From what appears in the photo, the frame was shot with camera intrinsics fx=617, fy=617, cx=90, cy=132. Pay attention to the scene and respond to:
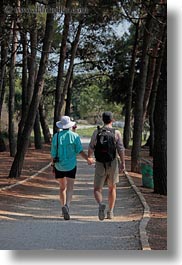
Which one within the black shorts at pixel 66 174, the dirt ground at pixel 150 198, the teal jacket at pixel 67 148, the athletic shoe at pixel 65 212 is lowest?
the dirt ground at pixel 150 198

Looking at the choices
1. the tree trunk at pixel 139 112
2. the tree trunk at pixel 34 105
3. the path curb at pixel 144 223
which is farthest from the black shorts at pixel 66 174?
the tree trunk at pixel 139 112

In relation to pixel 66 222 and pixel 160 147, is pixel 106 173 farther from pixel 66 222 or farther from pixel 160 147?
pixel 160 147

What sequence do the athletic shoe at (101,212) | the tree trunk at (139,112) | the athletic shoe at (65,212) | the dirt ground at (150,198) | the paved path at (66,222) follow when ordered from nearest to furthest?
the paved path at (66,222), the dirt ground at (150,198), the athletic shoe at (101,212), the athletic shoe at (65,212), the tree trunk at (139,112)

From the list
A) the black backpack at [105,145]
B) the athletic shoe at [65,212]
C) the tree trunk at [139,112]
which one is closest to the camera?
the black backpack at [105,145]

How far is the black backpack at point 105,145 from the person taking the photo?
8.06 m

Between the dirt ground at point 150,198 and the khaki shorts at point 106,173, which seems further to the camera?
the khaki shorts at point 106,173

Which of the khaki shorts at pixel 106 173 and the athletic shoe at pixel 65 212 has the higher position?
the khaki shorts at pixel 106 173

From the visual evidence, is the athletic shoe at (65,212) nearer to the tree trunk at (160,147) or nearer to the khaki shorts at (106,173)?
the khaki shorts at (106,173)

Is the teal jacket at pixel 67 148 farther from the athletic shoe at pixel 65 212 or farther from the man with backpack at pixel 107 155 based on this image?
the athletic shoe at pixel 65 212

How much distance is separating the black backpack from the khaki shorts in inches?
5.0

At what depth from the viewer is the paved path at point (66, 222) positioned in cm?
726

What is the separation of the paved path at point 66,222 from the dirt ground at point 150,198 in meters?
0.21

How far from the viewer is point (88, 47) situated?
19625mm

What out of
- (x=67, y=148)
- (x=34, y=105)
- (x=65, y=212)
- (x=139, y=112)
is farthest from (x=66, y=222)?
(x=139, y=112)
